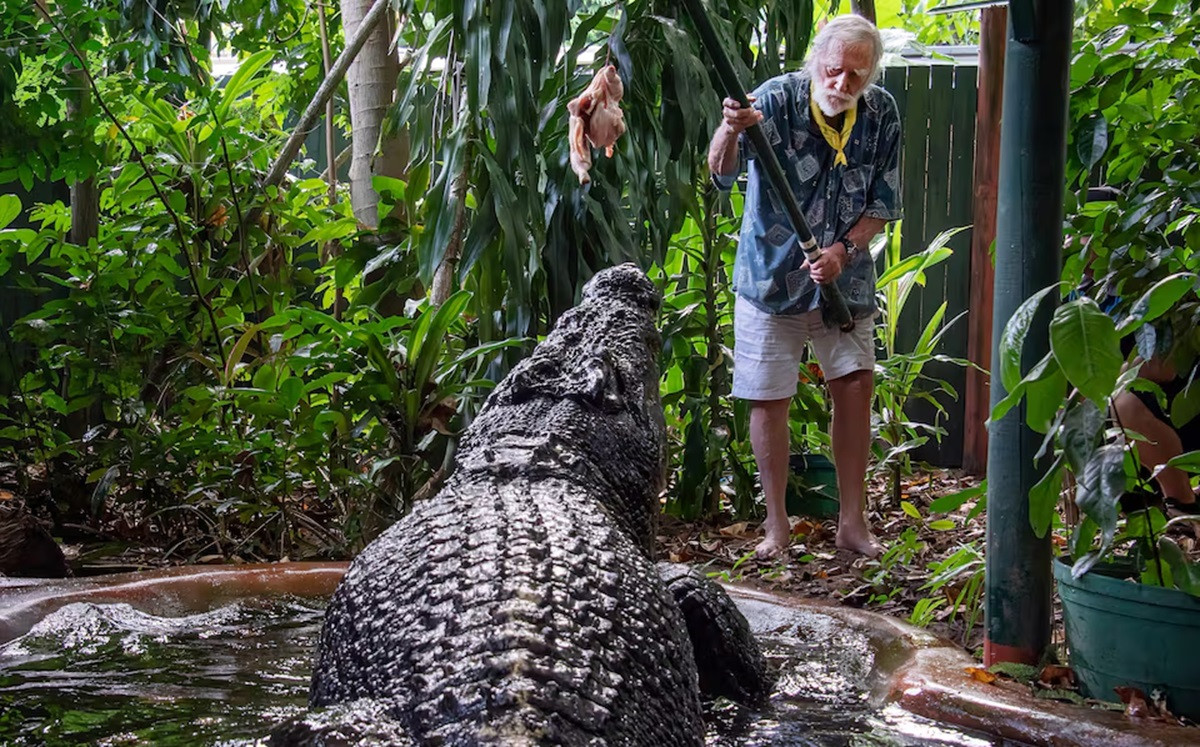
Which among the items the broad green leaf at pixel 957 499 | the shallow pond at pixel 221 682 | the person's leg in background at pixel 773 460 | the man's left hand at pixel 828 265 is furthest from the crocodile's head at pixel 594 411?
the person's leg in background at pixel 773 460

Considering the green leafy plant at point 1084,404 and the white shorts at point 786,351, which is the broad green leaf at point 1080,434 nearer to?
the green leafy plant at point 1084,404

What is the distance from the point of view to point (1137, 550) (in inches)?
92.7

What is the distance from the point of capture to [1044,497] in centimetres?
222

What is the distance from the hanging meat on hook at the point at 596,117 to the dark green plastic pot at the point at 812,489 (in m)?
2.21

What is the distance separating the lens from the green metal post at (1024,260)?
2.34 metres

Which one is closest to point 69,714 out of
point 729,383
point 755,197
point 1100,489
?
point 1100,489

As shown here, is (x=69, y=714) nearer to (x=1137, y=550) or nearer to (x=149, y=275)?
(x=1137, y=550)

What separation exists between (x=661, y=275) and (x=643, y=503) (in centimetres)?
266

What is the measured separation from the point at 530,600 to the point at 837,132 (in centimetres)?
294

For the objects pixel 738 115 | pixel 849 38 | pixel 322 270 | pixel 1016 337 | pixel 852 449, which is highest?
pixel 849 38

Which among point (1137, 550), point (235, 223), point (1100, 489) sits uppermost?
point (235, 223)

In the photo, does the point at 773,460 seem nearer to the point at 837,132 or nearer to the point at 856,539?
the point at 856,539

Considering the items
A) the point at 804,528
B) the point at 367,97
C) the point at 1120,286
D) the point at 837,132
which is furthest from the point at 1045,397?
the point at 367,97

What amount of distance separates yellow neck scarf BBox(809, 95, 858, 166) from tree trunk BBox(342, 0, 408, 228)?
6.85ft
